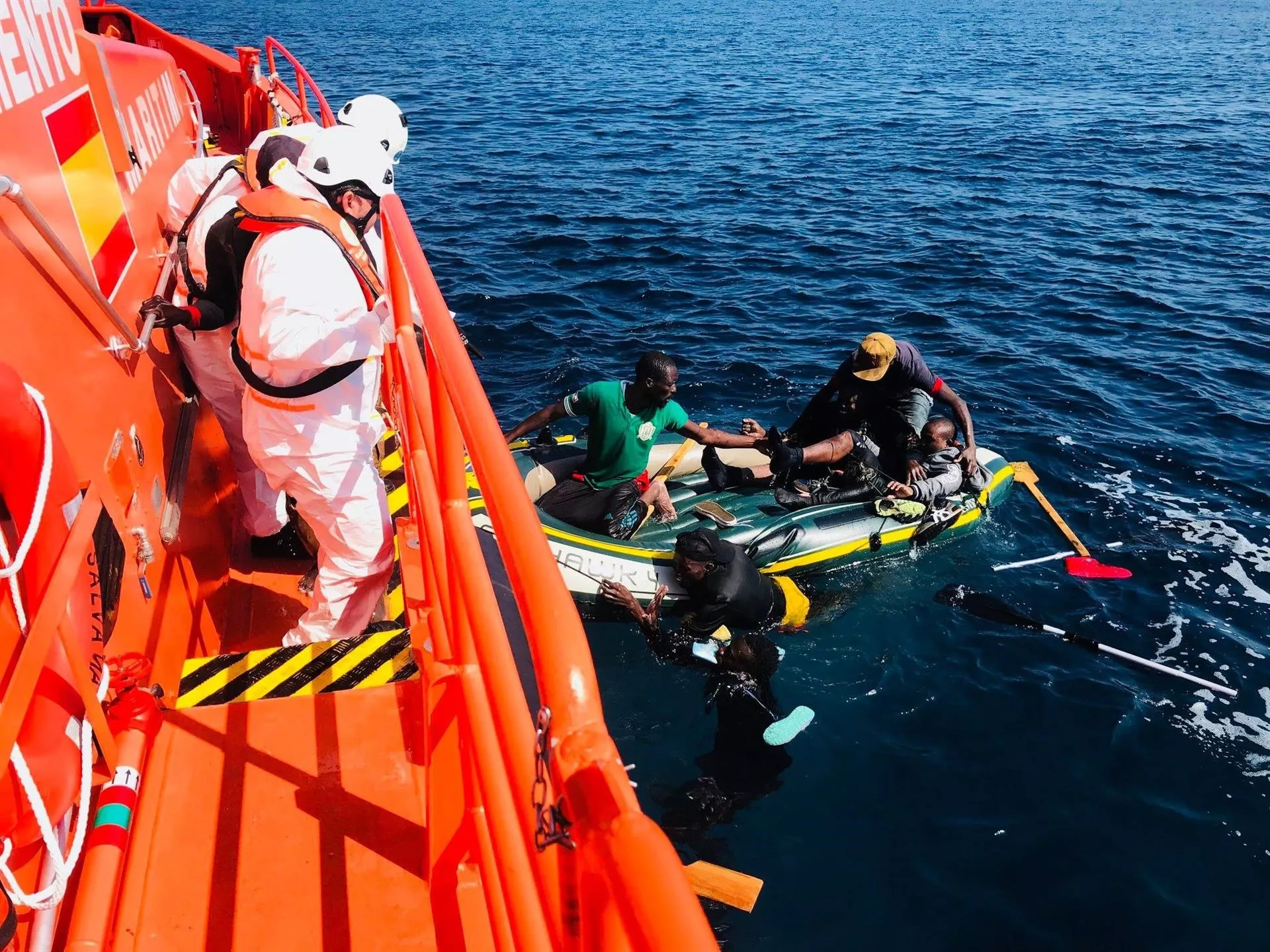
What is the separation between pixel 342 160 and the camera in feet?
10.3

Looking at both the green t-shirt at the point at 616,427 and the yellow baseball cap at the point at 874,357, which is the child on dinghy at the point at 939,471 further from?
the green t-shirt at the point at 616,427

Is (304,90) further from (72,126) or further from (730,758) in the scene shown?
(730,758)

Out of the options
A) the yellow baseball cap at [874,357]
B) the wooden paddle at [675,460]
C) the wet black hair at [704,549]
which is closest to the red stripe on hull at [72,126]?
the wet black hair at [704,549]

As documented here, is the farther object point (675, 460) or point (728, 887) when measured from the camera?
point (675, 460)

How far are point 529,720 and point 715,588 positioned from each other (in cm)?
434

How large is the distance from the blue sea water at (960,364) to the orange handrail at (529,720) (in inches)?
144

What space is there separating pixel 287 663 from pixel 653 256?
11.9 meters

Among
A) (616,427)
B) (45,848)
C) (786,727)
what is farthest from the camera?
(616,427)

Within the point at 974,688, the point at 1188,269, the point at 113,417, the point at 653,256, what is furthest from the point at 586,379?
the point at 1188,269

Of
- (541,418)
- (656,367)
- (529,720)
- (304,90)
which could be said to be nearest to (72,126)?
(529,720)

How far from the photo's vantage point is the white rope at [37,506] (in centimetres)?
172

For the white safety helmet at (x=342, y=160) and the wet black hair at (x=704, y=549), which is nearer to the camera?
the white safety helmet at (x=342, y=160)

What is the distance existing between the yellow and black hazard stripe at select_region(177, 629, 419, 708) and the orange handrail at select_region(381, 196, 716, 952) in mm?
889

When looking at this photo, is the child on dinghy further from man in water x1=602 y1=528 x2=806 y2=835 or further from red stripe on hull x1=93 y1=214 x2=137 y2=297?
red stripe on hull x1=93 y1=214 x2=137 y2=297
